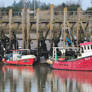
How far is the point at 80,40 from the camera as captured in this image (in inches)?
2184

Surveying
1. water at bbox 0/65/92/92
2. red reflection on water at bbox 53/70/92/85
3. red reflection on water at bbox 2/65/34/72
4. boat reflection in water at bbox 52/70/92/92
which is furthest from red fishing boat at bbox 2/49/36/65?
red reflection on water at bbox 53/70/92/85

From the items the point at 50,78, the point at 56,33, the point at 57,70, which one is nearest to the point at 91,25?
the point at 56,33

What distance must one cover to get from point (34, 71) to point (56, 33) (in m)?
14.5

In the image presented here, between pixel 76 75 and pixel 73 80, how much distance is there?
3.26 m

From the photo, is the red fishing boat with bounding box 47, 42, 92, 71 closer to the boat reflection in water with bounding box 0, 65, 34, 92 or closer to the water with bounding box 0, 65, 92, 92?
the water with bounding box 0, 65, 92, 92

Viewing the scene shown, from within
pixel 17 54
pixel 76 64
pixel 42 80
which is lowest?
pixel 42 80

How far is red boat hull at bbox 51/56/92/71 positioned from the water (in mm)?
885

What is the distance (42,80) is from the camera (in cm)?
3944

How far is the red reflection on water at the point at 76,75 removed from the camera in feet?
Answer: 127

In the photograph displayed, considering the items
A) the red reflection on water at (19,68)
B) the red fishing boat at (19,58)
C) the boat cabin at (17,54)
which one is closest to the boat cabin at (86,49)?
the red reflection on water at (19,68)

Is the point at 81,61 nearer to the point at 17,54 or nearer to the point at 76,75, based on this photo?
the point at 76,75

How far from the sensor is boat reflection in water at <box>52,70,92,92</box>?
33.9 metres

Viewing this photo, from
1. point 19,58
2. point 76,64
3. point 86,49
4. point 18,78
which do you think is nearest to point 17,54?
point 19,58

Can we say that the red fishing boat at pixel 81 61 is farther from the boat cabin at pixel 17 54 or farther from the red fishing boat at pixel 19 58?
the boat cabin at pixel 17 54
